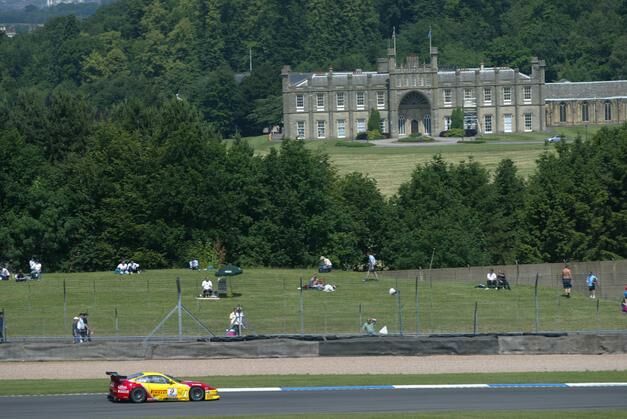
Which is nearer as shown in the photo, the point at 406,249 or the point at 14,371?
the point at 14,371

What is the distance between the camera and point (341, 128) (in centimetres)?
17988

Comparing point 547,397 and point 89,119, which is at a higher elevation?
point 89,119

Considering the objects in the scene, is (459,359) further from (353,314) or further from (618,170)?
(618,170)

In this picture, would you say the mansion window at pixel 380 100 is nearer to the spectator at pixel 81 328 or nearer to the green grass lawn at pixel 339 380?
the spectator at pixel 81 328

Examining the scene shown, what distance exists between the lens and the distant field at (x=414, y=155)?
14138 cm

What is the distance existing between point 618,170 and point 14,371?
48.1m

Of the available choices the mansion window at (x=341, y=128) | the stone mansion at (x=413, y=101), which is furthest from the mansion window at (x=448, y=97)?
the mansion window at (x=341, y=128)

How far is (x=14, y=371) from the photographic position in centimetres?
5778

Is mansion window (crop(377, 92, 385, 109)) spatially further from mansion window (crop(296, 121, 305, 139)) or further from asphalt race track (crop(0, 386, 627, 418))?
asphalt race track (crop(0, 386, 627, 418))

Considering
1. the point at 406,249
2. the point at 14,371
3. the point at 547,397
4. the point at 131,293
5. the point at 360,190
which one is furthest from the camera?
the point at 360,190

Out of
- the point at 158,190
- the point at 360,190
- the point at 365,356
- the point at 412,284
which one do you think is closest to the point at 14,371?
the point at 365,356

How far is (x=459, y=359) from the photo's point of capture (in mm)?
59656

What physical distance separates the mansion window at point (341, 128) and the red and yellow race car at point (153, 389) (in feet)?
422

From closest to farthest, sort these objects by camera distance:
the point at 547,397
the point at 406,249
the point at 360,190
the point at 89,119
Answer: the point at 547,397, the point at 406,249, the point at 360,190, the point at 89,119
